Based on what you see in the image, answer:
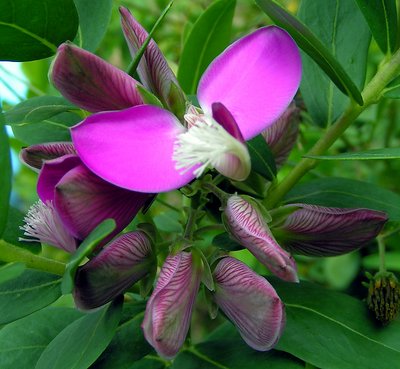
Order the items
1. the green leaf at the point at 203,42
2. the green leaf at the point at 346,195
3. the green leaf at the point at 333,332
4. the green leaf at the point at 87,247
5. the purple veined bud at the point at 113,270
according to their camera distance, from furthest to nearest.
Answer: the green leaf at the point at 203,42, the green leaf at the point at 346,195, the green leaf at the point at 333,332, the purple veined bud at the point at 113,270, the green leaf at the point at 87,247

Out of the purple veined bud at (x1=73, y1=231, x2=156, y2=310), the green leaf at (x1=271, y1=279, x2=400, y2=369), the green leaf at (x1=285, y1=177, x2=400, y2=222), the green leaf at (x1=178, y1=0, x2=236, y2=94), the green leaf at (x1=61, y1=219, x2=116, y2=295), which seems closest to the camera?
the green leaf at (x1=61, y1=219, x2=116, y2=295)

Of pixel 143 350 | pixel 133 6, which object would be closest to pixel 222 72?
pixel 143 350

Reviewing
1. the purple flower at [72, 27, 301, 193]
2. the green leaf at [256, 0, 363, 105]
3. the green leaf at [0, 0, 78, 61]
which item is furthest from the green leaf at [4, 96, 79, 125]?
the green leaf at [256, 0, 363, 105]

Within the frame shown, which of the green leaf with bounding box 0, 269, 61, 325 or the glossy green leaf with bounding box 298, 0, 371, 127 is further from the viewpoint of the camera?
the glossy green leaf with bounding box 298, 0, 371, 127

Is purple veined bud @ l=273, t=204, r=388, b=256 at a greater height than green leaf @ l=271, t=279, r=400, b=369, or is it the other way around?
purple veined bud @ l=273, t=204, r=388, b=256

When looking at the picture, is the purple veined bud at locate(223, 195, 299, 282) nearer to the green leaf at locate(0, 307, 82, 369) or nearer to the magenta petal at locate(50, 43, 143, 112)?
the magenta petal at locate(50, 43, 143, 112)

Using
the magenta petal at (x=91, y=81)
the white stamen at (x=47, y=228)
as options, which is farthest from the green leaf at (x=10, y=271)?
the magenta petal at (x=91, y=81)

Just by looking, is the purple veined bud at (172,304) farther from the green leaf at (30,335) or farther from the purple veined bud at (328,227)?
the green leaf at (30,335)
